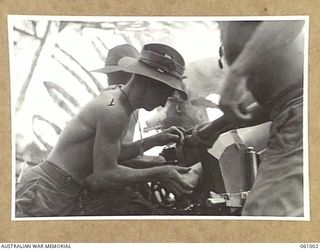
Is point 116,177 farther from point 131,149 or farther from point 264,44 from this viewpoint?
point 264,44

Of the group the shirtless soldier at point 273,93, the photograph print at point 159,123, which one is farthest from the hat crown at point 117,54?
the shirtless soldier at point 273,93

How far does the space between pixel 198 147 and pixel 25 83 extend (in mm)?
208

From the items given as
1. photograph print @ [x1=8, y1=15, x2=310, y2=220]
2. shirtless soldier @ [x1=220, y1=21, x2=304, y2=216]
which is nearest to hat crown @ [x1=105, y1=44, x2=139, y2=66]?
photograph print @ [x1=8, y1=15, x2=310, y2=220]

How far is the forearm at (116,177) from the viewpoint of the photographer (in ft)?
2.12

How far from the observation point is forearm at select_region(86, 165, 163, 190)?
0.65 metres

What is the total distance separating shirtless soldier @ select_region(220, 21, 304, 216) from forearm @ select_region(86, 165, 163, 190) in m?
0.12

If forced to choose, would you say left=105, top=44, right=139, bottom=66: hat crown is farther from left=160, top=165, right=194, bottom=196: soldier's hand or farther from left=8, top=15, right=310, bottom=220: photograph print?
left=160, top=165, right=194, bottom=196: soldier's hand

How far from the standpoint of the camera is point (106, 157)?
64 cm

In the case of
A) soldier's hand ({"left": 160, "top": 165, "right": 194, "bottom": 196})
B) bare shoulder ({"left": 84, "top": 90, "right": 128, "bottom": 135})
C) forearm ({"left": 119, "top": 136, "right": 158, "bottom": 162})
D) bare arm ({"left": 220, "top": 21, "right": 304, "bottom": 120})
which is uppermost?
bare arm ({"left": 220, "top": 21, "right": 304, "bottom": 120})

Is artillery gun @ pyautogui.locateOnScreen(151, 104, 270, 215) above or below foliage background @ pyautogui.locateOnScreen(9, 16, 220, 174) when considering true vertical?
below

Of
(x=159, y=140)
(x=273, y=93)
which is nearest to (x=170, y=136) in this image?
(x=159, y=140)

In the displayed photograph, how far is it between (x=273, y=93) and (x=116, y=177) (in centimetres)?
20

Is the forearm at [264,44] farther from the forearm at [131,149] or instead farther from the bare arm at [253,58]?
the forearm at [131,149]

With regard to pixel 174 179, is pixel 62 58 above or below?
above
